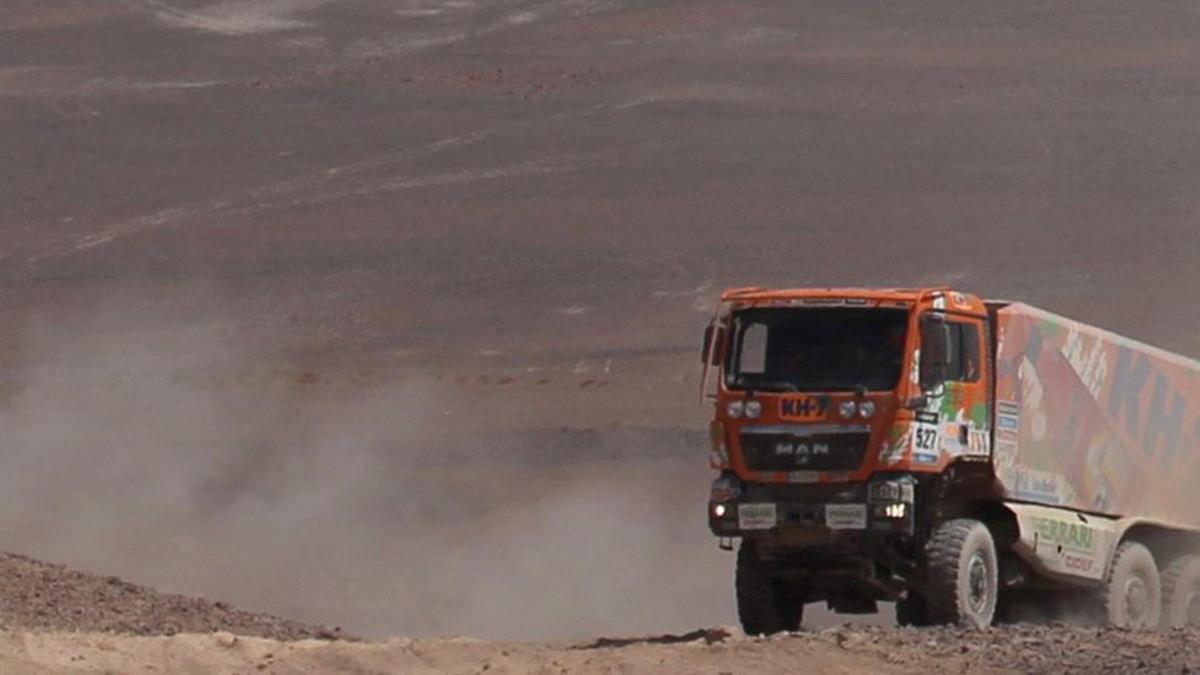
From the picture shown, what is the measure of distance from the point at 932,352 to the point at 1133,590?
360cm

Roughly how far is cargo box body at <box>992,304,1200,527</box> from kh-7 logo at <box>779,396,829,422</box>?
1553 millimetres

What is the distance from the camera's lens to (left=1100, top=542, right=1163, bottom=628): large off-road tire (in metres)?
20.7

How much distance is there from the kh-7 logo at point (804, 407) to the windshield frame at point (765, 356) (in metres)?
0.06

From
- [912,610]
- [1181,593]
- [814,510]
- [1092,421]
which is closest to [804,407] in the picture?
[814,510]

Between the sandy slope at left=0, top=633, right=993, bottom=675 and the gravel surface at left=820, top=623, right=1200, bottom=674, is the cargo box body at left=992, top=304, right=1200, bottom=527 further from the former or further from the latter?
the sandy slope at left=0, top=633, right=993, bottom=675

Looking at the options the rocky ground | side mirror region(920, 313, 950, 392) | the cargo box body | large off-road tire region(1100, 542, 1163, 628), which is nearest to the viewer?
the rocky ground

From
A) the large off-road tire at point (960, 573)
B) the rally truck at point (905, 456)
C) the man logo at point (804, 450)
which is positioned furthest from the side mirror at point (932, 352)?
the large off-road tire at point (960, 573)

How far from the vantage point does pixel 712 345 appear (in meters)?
19.0

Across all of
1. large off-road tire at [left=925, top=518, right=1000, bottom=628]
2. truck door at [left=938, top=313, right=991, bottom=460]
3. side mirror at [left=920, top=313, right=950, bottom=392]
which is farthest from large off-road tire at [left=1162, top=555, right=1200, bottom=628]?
side mirror at [left=920, top=313, right=950, bottom=392]

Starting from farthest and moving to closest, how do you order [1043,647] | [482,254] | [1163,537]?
[482,254]
[1163,537]
[1043,647]

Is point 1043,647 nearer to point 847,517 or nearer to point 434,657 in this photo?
point 847,517

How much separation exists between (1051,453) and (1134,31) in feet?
179

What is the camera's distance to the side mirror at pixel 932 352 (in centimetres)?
1866

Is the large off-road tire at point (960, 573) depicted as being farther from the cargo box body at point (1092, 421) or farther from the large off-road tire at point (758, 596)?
the large off-road tire at point (758, 596)
